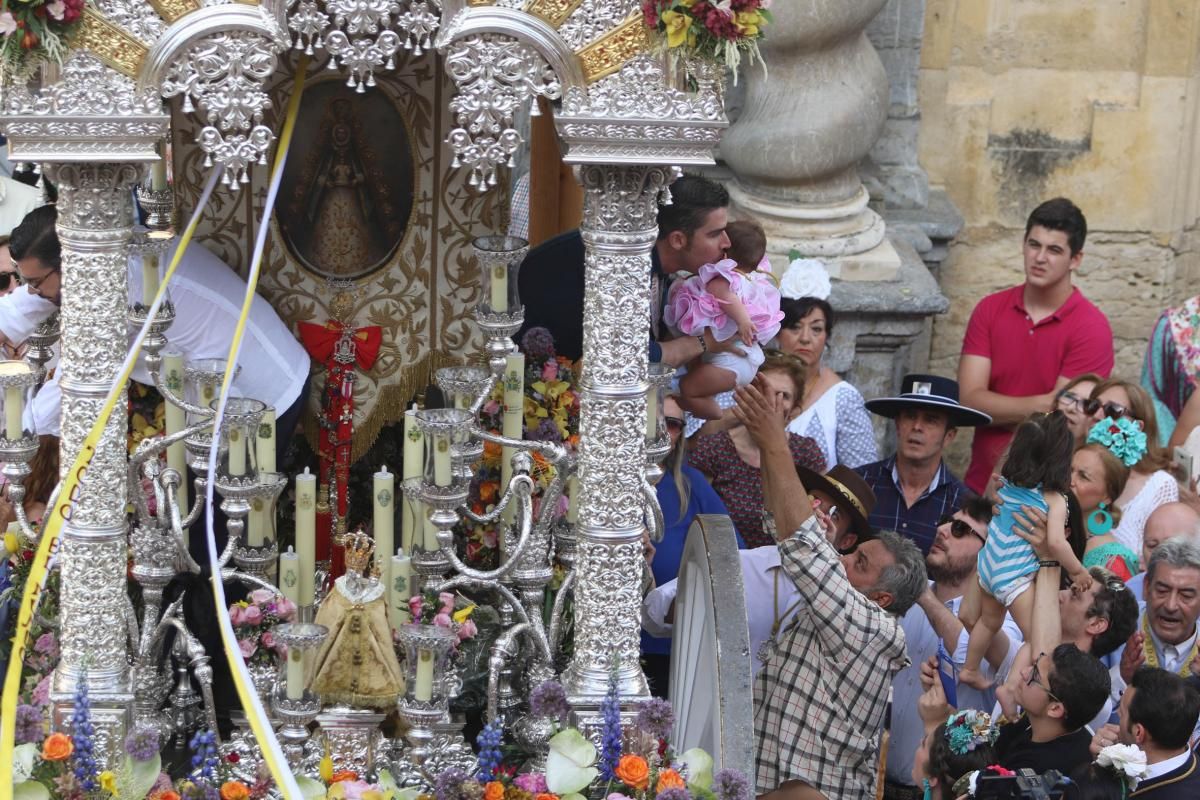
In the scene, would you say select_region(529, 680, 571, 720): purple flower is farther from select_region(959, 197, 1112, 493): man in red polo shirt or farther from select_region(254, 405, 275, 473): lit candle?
select_region(959, 197, 1112, 493): man in red polo shirt

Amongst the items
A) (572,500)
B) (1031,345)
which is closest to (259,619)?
(572,500)

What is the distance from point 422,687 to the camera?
514cm

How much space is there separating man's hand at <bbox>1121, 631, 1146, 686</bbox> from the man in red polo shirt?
1809 millimetres

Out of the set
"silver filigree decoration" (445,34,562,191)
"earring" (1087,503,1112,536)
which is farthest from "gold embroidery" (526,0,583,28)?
"earring" (1087,503,1112,536)

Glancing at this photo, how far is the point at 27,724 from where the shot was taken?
491 centimetres

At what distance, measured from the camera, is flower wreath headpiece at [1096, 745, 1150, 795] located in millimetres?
5281

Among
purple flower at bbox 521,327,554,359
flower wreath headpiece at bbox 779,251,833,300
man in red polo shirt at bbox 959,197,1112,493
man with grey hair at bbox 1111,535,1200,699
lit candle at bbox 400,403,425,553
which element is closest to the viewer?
lit candle at bbox 400,403,425,553

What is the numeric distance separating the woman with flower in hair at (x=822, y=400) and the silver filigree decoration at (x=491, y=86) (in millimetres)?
2746

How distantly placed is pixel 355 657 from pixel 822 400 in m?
2.77

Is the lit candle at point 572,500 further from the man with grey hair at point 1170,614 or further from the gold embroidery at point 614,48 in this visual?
the man with grey hair at point 1170,614

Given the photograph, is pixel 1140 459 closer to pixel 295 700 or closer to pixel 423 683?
pixel 423 683

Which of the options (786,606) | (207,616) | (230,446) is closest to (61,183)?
(230,446)

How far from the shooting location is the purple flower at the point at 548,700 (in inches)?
199

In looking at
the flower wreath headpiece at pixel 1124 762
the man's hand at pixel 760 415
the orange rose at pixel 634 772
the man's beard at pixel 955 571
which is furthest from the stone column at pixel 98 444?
the man's beard at pixel 955 571
